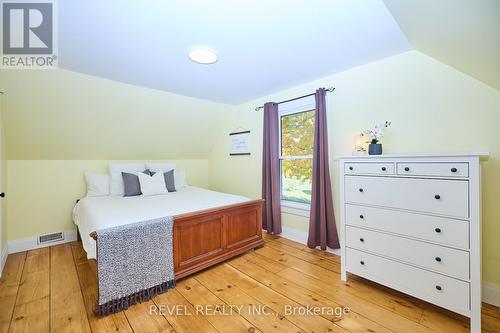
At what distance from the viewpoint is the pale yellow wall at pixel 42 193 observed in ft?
9.11

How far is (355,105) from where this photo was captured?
2.42 metres

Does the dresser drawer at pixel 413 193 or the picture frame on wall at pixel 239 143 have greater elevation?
the picture frame on wall at pixel 239 143

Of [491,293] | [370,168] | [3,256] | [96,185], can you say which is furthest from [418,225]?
[3,256]

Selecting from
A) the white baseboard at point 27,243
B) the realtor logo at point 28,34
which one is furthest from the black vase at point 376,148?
the white baseboard at point 27,243

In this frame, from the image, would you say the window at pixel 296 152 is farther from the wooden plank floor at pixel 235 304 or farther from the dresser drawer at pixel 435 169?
the dresser drawer at pixel 435 169

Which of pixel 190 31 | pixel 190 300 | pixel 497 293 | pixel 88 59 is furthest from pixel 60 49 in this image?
pixel 497 293

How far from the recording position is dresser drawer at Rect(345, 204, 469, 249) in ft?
4.75

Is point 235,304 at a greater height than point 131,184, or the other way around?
point 131,184

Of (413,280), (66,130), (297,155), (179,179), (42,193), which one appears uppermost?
(66,130)

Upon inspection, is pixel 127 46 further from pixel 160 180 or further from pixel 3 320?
pixel 3 320

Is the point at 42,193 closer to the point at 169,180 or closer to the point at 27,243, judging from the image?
the point at 27,243

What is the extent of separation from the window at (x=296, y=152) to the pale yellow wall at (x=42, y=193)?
2941 mm

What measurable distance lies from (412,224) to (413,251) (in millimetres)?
202

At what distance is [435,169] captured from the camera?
153cm
